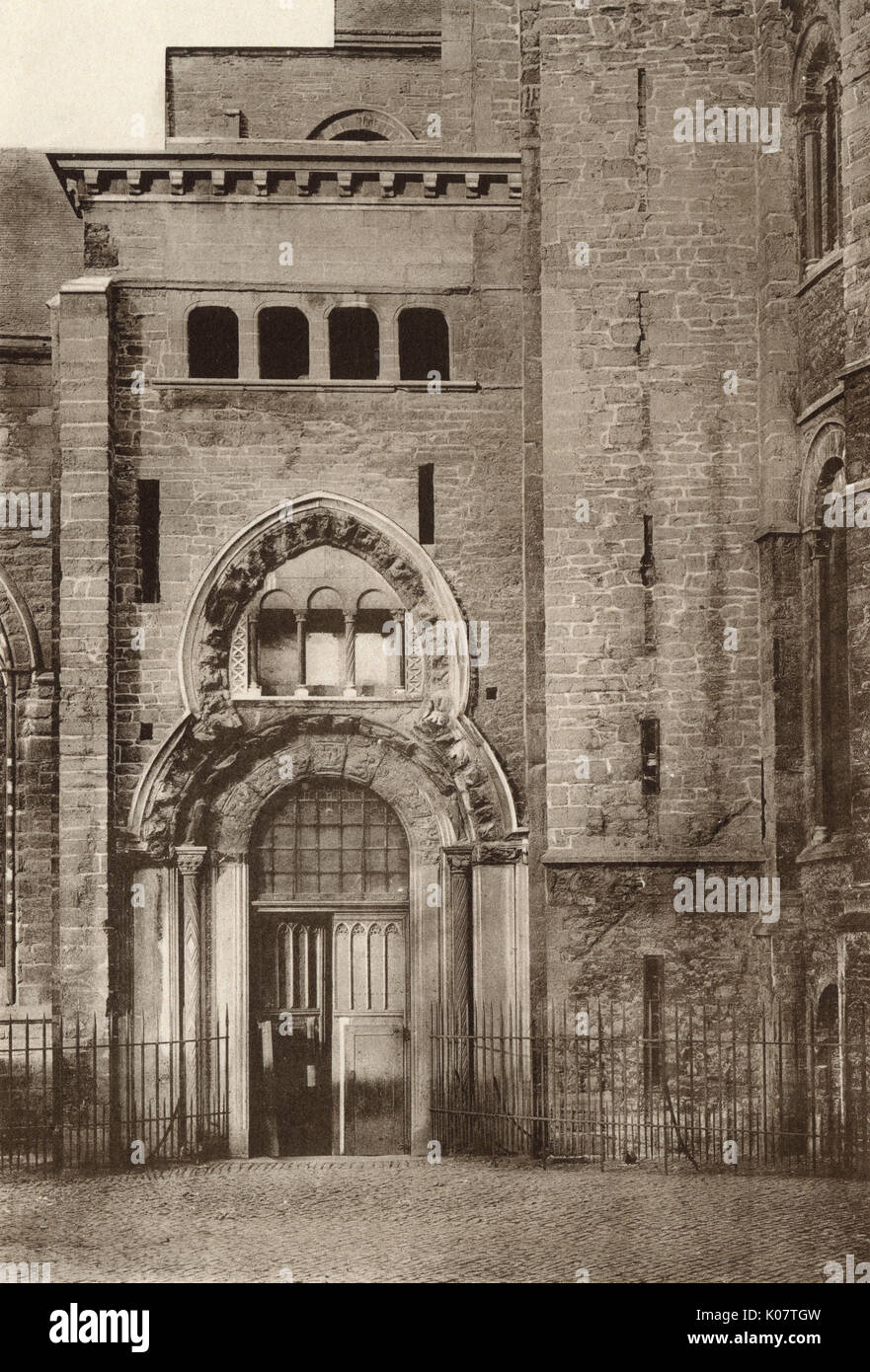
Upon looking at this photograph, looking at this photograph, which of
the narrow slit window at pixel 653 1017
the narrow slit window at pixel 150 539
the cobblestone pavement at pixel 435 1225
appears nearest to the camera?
the cobblestone pavement at pixel 435 1225

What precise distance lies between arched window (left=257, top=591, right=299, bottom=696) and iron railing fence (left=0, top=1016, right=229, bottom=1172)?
3.50 metres

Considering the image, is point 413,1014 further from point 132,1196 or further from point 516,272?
point 516,272

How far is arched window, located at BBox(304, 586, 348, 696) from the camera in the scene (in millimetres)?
19766

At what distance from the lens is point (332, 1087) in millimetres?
19500

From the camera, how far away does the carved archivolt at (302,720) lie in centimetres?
1942

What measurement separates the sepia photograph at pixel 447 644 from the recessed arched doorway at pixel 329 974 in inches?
1.7

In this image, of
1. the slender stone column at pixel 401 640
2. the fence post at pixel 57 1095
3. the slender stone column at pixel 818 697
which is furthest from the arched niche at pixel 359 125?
the fence post at pixel 57 1095
